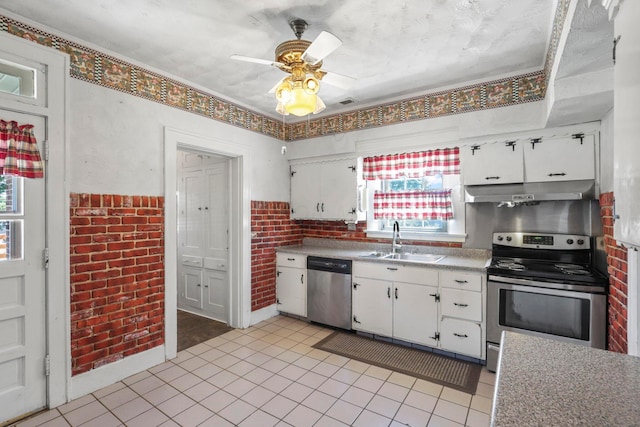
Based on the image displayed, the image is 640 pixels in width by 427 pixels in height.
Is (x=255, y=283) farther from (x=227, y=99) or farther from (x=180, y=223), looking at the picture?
(x=227, y=99)

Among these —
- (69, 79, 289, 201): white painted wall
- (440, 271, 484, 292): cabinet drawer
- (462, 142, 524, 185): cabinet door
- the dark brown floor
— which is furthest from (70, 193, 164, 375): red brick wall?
(462, 142, 524, 185): cabinet door

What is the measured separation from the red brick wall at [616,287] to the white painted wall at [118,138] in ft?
11.4

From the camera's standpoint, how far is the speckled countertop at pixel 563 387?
787mm

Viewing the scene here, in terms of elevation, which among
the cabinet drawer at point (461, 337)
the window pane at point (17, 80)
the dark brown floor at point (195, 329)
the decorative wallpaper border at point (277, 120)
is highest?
the decorative wallpaper border at point (277, 120)

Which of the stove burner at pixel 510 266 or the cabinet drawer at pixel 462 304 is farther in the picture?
the cabinet drawer at pixel 462 304

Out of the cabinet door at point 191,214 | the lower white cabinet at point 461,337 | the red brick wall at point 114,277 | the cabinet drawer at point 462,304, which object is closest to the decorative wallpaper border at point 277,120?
the red brick wall at point 114,277

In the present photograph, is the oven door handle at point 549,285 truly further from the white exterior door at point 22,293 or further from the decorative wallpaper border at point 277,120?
the white exterior door at point 22,293

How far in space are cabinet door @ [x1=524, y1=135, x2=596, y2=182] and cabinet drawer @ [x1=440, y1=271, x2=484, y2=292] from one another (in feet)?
3.29

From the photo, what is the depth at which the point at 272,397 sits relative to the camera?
235 cm

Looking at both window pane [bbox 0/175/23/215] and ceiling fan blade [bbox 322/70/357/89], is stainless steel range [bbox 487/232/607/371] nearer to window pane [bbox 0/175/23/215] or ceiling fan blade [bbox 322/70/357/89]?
ceiling fan blade [bbox 322/70/357/89]

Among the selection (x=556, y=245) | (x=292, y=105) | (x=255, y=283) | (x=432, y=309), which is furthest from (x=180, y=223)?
(x=556, y=245)

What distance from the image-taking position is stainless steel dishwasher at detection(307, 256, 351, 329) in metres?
3.51

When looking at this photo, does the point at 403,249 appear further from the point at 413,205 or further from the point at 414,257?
the point at 413,205

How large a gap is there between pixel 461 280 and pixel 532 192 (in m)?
0.98
